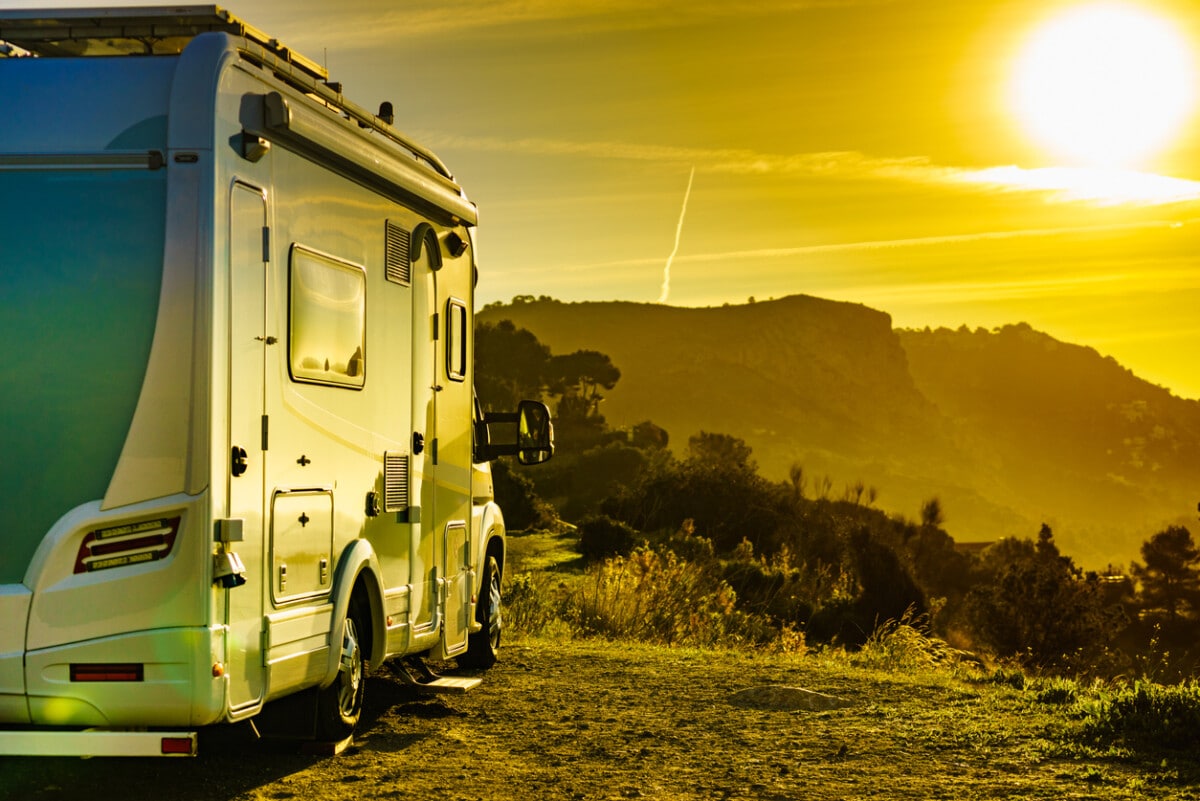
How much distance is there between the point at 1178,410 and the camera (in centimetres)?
17788

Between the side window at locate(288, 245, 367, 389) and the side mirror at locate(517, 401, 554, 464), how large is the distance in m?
3.30

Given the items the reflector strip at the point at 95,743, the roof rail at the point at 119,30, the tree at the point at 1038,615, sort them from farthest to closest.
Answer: the tree at the point at 1038,615
the roof rail at the point at 119,30
the reflector strip at the point at 95,743

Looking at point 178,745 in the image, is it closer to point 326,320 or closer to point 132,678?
point 132,678

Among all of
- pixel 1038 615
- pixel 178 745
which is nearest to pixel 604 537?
pixel 1038 615

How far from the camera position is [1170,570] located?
68.2 metres

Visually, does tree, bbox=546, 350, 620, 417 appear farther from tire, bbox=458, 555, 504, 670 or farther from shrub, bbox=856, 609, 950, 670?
tire, bbox=458, 555, 504, 670

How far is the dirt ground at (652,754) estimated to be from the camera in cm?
757

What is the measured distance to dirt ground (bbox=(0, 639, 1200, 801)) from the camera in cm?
757

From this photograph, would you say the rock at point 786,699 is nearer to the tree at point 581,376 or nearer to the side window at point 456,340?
the side window at point 456,340

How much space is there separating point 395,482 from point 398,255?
1.41 meters

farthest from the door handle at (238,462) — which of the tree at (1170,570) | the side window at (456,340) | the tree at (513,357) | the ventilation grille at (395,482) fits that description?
the tree at (1170,570)

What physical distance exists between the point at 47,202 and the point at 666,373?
137 m

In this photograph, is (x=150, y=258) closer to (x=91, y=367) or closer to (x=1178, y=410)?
(x=91, y=367)

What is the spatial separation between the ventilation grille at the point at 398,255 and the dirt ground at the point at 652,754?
9.25ft
